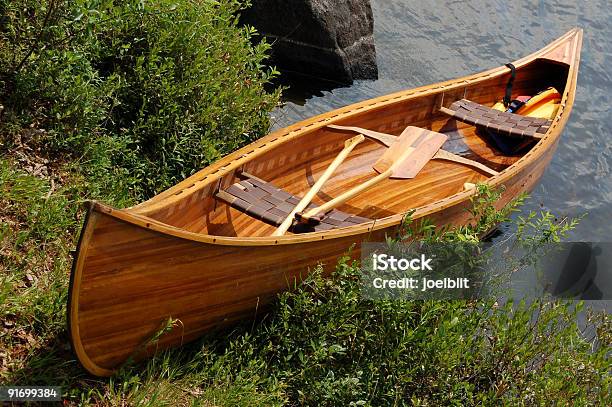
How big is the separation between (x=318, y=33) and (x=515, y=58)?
4101 millimetres

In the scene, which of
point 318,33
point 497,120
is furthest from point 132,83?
point 497,120

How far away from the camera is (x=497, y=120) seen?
28.6ft

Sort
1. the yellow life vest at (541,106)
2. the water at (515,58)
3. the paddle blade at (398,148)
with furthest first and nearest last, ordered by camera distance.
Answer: the water at (515,58), the yellow life vest at (541,106), the paddle blade at (398,148)

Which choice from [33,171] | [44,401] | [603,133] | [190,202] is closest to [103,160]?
[33,171]

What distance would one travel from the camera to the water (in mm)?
9961

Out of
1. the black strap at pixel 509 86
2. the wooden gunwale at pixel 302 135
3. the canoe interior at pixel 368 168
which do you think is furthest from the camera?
the black strap at pixel 509 86

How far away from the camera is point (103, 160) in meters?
6.45

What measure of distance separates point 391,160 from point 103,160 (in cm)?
267

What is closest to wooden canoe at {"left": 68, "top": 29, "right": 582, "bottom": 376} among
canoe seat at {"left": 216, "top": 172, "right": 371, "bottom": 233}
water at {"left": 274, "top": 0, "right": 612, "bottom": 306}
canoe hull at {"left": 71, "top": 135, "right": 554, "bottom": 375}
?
canoe hull at {"left": 71, "top": 135, "right": 554, "bottom": 375}

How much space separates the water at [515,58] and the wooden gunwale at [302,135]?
143 cm

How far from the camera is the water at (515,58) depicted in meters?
9.96

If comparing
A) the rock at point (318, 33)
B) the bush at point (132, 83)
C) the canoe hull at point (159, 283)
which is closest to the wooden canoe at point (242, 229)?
the canoe hull at point (159, 283)

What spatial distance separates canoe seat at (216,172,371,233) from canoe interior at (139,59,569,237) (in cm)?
12

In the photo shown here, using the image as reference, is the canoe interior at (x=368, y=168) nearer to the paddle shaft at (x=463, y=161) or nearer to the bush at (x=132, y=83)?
the paddle shaft at (x=463, y=161)
